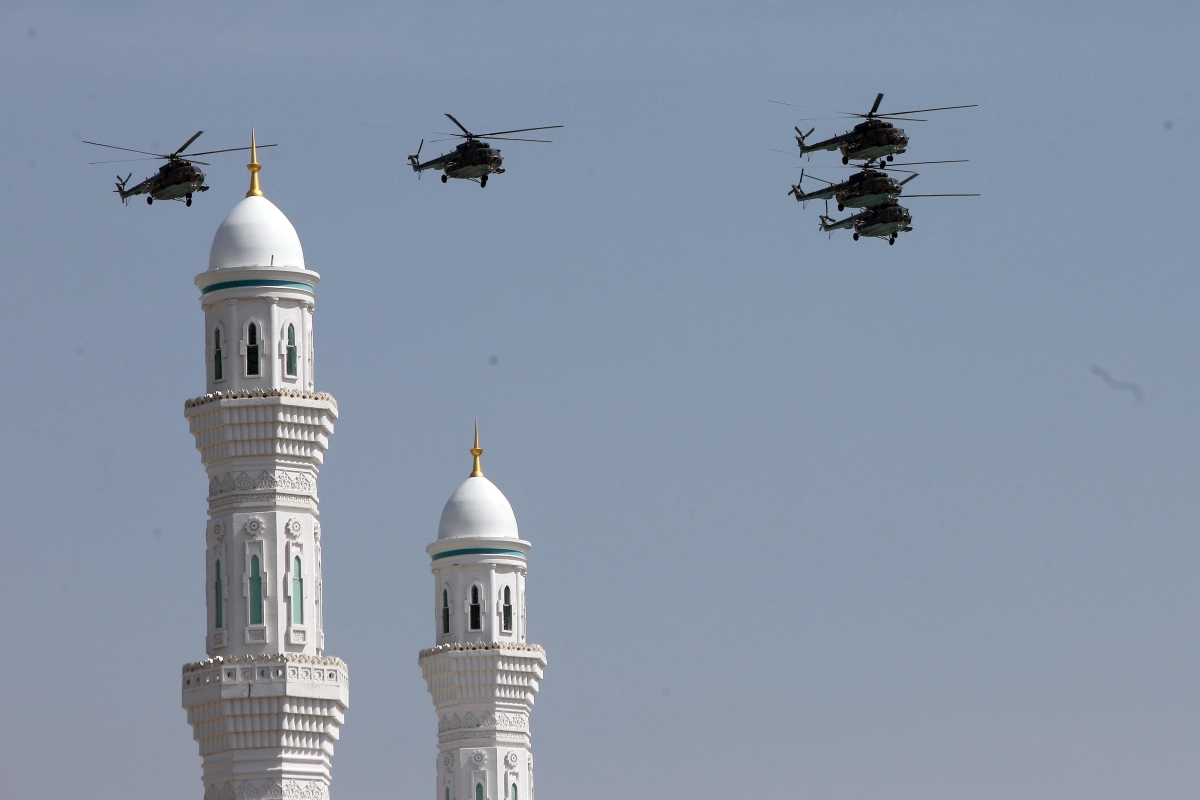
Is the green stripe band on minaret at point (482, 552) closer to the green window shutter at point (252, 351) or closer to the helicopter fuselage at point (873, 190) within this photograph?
the helicopter fuselage at point (873, 190)

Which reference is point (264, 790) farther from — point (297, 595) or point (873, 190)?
point (873, 190)

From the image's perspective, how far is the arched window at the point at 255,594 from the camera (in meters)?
76.8

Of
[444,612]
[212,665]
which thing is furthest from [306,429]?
[444,612]

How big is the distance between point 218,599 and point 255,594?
117cm

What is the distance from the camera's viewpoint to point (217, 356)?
78.9m

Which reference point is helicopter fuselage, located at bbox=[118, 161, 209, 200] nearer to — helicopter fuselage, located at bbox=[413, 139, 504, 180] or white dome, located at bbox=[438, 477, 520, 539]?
helicopter fuselage, located at bbox=[413, 139, 504, 180]

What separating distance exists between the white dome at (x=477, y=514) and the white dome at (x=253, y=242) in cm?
2324

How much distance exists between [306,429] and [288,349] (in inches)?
94.8

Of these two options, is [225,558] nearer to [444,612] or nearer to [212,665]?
[212,665]

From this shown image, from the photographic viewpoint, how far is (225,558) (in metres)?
77.5

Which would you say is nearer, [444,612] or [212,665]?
[212,665]

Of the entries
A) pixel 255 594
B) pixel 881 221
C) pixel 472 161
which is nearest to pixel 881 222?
pixel 881 221

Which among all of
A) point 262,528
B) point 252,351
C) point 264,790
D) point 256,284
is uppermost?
point 256,284

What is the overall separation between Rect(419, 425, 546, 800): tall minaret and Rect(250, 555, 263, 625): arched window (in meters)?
22.2
